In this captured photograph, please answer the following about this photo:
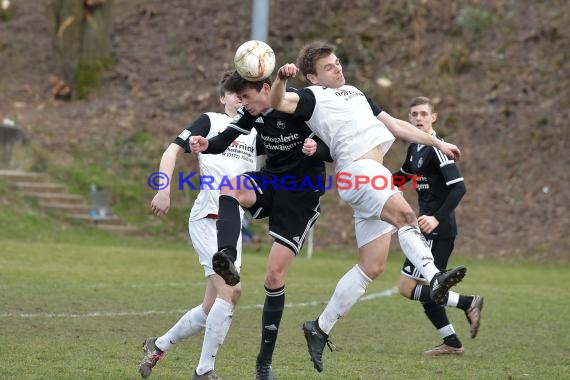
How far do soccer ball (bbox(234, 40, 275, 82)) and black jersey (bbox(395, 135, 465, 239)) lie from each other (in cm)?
230

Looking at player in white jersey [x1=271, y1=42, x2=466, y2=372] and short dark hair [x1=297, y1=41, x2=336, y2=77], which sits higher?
short dark hair [x1=297, y1=41, x2=336, y2=77]

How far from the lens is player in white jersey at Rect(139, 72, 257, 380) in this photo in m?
6.21

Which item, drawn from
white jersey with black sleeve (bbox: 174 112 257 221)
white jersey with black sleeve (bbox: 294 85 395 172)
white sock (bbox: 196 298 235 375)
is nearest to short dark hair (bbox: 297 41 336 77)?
white jersey with black sleeve (bbox: 294 85 395 172)

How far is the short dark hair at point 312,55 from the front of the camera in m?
6.62

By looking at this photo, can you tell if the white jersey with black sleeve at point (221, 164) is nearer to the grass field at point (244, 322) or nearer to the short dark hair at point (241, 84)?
the short dark hair at point (241, 84)

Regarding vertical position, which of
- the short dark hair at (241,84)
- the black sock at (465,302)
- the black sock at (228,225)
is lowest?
the black sock at (465,302)

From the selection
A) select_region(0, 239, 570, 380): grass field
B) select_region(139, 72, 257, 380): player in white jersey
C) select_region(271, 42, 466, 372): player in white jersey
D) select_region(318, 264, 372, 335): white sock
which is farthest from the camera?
select_region(0, 239, 570, 380): grass field

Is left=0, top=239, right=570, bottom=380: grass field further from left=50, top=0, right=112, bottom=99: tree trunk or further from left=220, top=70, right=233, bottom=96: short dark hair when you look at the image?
left=50, top=0, right=112, bottom=99: tree trunk

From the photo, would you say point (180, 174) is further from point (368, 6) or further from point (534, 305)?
point (534, 305)

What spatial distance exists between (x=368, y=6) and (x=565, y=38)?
5.21 m

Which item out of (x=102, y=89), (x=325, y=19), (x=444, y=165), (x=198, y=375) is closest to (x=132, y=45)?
(x=102, y=89)

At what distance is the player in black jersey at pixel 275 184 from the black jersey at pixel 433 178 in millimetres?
1735

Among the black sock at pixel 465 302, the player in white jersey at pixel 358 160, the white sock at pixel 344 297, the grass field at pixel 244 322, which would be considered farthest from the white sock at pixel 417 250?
the black sock at pixel 465 302

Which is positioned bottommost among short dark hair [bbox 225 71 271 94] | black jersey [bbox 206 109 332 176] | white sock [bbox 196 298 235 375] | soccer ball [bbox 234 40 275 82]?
white sock [bbox 196 298 235 375]
